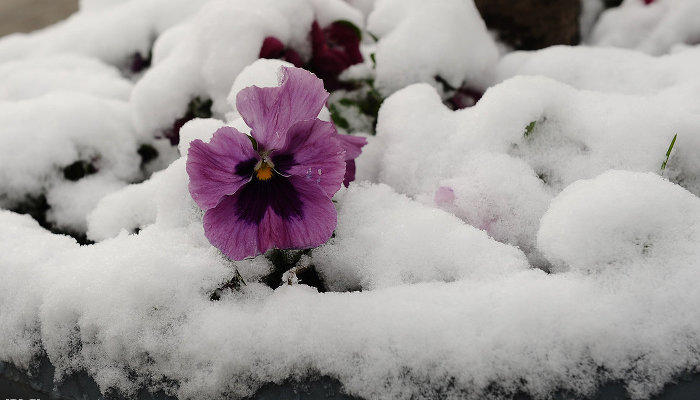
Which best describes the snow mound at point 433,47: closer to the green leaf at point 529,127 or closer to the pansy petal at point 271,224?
the green leaf at point 529,127

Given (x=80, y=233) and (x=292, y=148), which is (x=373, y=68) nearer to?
(x=292, y=148)

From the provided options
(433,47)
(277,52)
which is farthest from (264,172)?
(433,47)

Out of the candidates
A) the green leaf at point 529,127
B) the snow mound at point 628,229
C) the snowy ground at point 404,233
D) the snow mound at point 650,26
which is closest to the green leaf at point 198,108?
the snowy ground at point 404,233

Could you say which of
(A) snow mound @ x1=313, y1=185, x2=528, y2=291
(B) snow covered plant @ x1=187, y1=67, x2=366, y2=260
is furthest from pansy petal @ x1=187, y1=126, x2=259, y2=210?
(A) snow mound @ x1=313, y1=185, x2=528, y2=291

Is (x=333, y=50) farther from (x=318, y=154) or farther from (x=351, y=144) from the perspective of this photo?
(x=318, y=154)

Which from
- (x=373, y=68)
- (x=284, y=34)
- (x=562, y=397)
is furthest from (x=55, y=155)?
(x=562, y=397)

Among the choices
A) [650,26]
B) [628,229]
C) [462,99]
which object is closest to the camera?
[628,229]
